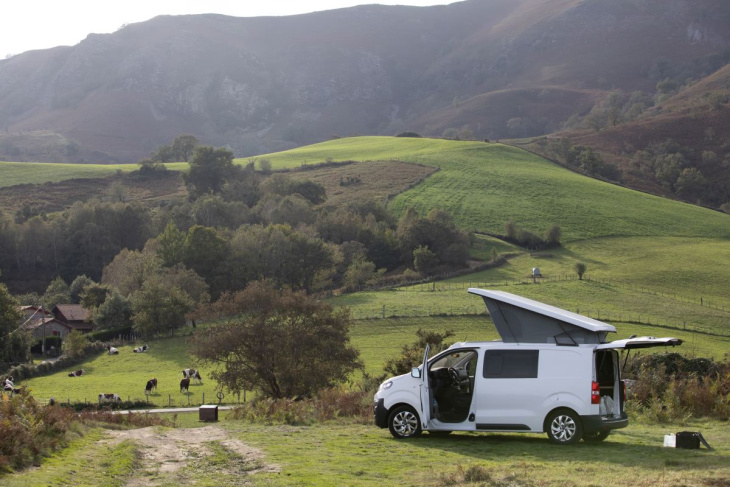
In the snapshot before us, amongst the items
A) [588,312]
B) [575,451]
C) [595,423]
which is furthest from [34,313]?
[575,451]

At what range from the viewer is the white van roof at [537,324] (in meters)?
17.3

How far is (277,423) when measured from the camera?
22609 millimetres

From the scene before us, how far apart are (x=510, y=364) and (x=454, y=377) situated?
1653 mm

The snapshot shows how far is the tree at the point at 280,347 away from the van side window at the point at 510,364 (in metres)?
17.8

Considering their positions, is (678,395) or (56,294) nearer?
(678,395)

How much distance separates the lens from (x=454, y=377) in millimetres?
18766

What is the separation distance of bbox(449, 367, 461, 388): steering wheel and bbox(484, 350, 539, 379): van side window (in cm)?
113

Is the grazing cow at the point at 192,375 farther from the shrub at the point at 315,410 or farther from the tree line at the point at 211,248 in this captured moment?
the shrub at the point at 315,410

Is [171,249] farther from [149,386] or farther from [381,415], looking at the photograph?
[381,415]

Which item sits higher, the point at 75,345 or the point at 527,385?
the point at 75,345

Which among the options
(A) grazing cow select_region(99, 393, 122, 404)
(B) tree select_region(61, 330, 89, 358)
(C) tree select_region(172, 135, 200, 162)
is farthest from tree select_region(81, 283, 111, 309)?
(C) tree select_region(172, 135, 200, 162)

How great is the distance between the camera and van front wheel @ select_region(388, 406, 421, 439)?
18500 mm

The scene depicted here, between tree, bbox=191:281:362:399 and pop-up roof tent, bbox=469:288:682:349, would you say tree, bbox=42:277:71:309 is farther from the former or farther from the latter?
pop-up roof tent, bbox=469:288:682:349

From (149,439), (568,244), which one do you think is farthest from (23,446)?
(568,244)
